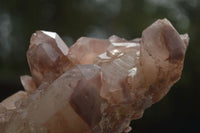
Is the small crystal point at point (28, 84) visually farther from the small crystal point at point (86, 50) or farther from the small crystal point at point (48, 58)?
the small crystal point at point (86, 50)

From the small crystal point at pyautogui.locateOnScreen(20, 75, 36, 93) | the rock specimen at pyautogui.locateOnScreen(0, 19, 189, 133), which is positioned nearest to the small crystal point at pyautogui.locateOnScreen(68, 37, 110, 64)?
the rock specimen at pyautogui.locateOnScreen(0, 19, 189, 133)

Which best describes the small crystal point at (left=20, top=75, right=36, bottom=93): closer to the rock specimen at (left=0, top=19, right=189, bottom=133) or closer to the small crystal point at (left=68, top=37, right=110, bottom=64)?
the rock specimen at (left=0, top=19, right=189, bottom=133)

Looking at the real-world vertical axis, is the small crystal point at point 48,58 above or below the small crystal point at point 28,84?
above

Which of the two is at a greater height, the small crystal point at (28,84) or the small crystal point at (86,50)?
the small crystal point at (86,50)

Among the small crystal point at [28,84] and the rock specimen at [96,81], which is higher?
the rock specimen at [96,81]

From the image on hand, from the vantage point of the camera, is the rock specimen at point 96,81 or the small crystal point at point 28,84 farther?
the small crystal point at point 28,84

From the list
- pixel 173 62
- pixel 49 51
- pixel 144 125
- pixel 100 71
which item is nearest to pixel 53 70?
pixel 49 51

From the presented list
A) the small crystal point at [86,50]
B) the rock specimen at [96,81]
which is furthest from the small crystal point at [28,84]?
the small crystal point at [86,50]

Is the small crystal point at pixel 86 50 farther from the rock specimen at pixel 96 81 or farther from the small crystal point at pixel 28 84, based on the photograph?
the small crystal point at pixel 28 84

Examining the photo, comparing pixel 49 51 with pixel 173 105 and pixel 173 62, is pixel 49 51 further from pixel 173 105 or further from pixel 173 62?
pixel 173 105
